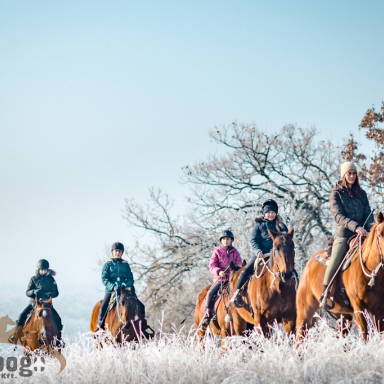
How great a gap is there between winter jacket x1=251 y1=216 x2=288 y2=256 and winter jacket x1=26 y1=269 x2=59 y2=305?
5912 millimetres

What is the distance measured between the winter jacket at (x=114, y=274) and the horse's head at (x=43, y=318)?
1813 mm

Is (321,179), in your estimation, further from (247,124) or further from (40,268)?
(40,268)

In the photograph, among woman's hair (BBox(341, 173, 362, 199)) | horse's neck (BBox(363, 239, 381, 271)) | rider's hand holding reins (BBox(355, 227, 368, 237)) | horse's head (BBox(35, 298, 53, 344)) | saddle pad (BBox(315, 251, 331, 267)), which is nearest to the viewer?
horse's neck (BBox(363, 239, 381, 271))

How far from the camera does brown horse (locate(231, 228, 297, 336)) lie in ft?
22.2

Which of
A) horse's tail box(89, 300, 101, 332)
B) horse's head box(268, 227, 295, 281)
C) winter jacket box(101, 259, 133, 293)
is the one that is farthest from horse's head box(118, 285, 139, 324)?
horse's head box(268, 227, 295, 281)

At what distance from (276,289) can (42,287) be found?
6578 mm

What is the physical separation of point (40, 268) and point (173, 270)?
9650 millimetres

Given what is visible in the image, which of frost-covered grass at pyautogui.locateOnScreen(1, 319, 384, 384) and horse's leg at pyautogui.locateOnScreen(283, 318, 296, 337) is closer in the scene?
frost-covered grass at pyautogui.locateOnScreen(1, 319, 384, 384)

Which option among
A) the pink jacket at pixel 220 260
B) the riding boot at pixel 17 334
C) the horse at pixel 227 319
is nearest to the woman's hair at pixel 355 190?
the horse at pixel 227 319

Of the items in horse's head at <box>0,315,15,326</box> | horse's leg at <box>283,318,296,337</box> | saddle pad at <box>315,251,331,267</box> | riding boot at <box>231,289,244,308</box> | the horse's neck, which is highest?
saddle pad at <box>315,251,331,267</box>

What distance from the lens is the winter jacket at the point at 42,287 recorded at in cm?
1085

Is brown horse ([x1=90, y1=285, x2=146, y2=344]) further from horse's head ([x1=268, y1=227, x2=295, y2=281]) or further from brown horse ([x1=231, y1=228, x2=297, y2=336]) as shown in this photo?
horse's head ([x1=268, y1=227, x2=295, y2=281])

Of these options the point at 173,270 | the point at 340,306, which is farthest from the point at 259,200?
the point at 340,306

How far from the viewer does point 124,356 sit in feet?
19.5
